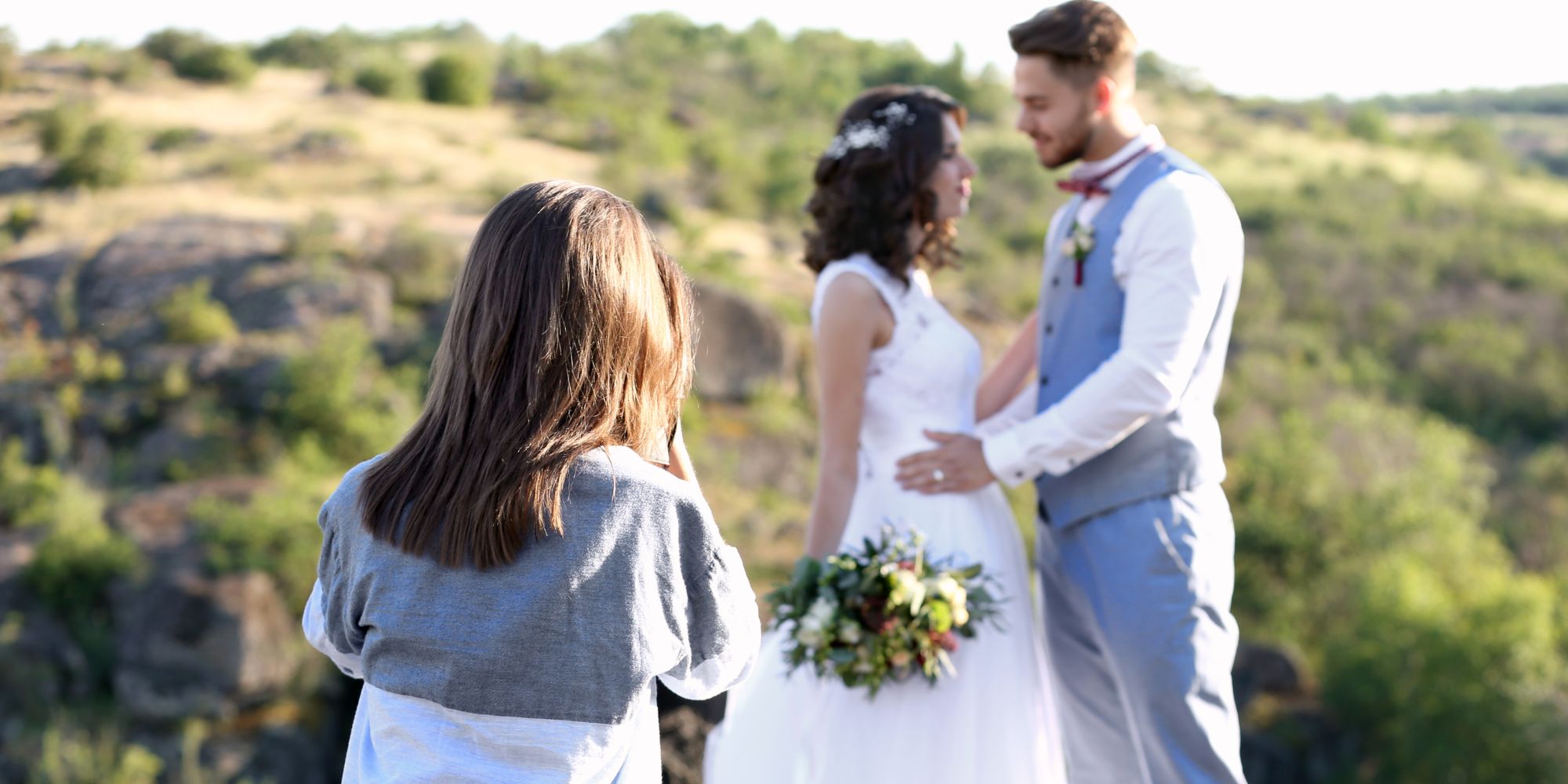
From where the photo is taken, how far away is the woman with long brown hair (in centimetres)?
186

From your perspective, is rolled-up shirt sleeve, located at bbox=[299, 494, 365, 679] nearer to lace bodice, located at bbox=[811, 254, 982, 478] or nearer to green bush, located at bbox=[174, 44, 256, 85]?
lace bodice, located at bbox=[811, 254, 982, 478]

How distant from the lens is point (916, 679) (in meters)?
3.19

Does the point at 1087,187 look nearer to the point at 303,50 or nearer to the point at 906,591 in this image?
the point at 906,591

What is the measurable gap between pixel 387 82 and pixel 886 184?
1235 inches

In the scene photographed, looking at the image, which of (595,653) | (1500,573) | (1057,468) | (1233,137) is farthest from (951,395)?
(1233,137)

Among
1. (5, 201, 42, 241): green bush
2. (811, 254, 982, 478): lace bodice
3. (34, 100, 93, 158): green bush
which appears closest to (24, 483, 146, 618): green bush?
(5, 201, 42, 241): green bush

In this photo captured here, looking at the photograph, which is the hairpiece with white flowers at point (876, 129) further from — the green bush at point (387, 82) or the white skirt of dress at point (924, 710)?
the green bush at point (387, 82)

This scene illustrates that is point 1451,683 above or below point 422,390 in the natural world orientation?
below

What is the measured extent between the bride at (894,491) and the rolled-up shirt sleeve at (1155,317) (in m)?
0.45

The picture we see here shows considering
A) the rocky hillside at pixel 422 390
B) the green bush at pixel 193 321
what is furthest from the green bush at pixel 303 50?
the green bush at pixel 193 321

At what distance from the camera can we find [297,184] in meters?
22.3

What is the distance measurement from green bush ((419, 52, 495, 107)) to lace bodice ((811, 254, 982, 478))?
31.3 metres

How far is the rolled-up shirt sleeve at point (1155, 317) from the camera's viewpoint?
2.96 m

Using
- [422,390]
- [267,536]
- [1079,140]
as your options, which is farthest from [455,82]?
[1079,140]
